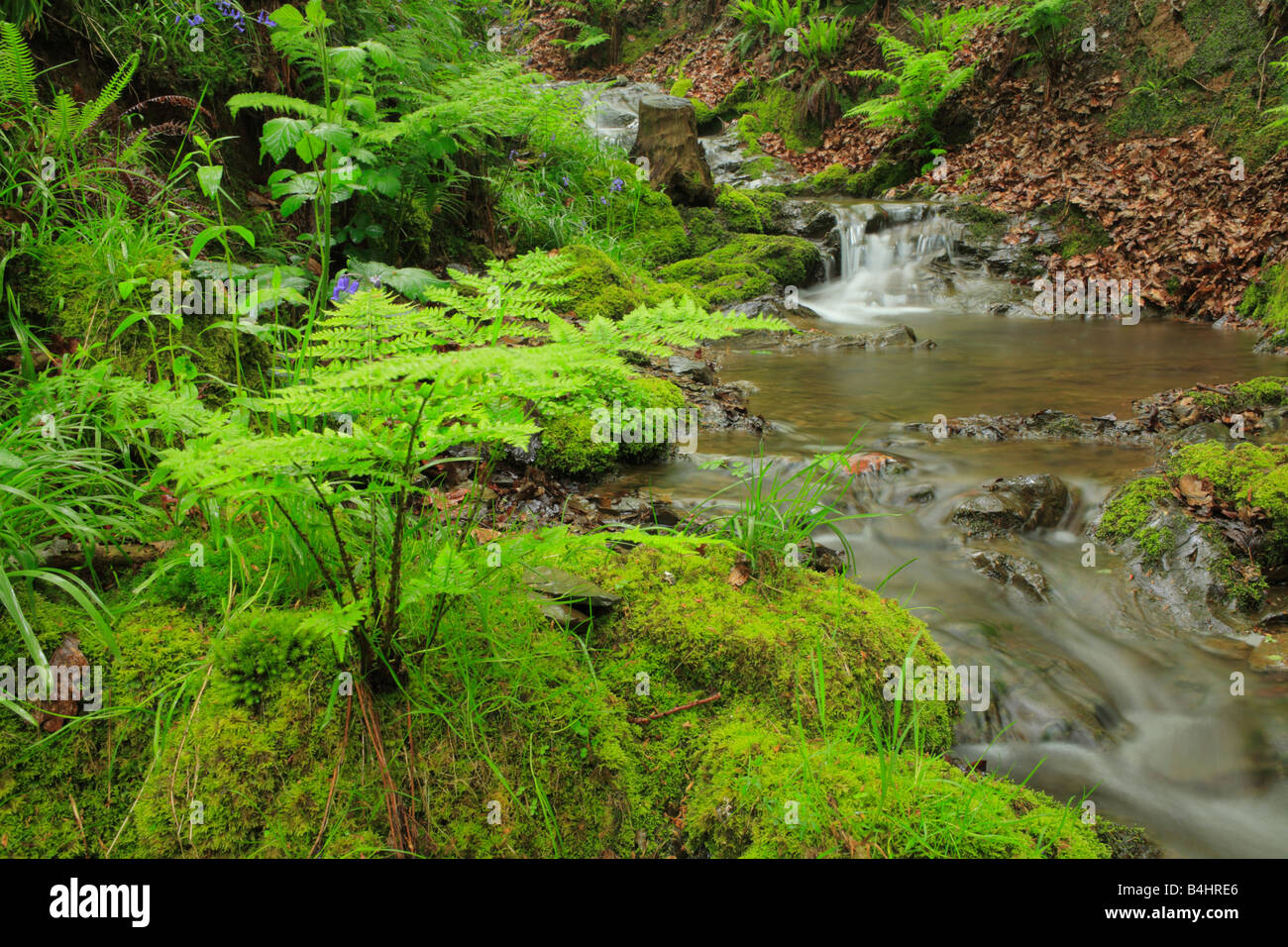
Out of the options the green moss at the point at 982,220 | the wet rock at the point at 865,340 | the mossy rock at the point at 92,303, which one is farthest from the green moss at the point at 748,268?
the mossy rock at the point at 92,303

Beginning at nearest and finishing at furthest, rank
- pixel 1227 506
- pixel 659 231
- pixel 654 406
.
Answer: pixel 1227 506 → pixel 654 406 → pixel 659 231

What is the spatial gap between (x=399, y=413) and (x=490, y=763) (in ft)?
3.02

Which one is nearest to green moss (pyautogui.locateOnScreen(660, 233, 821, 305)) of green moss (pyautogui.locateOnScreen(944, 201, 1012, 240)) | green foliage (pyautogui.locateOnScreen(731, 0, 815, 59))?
green moss (pyautogui.locateOnScreen(944, 201, 1012, 240))

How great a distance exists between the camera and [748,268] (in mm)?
9391

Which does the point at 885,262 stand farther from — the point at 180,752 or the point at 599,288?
the point at 180,752

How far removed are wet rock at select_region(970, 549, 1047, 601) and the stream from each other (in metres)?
0.05

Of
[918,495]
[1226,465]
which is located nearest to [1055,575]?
[918,495]

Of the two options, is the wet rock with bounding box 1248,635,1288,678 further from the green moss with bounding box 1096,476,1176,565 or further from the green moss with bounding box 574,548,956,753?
the green moss with bounding box 574,548,956,753

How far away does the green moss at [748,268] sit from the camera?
9016 mm

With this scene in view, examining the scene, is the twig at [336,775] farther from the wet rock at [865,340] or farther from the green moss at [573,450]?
the wet rock at [865,340]

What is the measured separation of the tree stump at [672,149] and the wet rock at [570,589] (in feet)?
30.0

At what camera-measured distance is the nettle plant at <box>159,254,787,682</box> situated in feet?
4.73

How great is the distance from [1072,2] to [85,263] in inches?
533
